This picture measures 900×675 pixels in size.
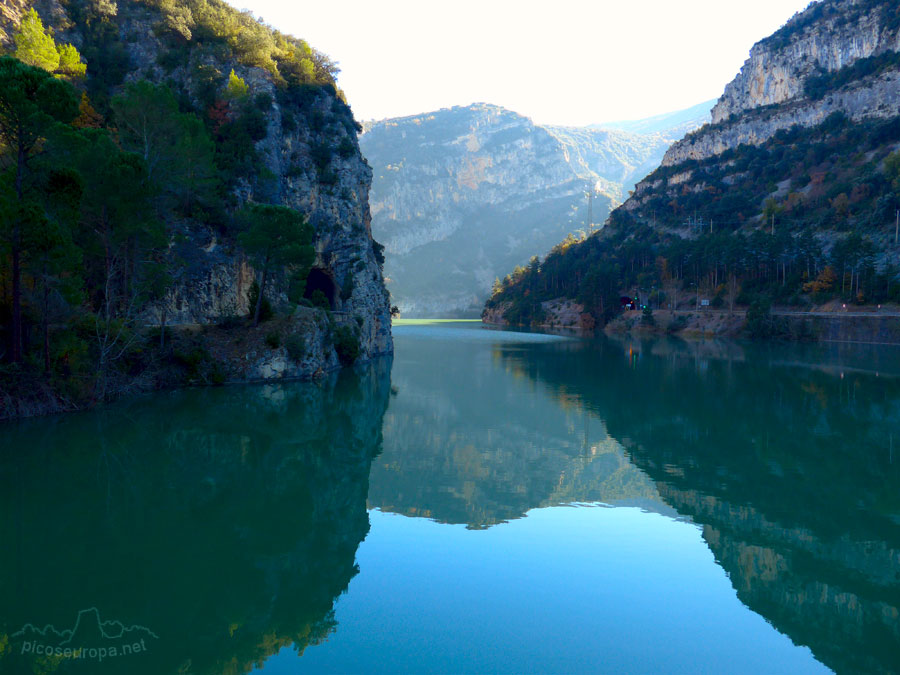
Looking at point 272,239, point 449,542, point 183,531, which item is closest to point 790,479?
point 449,542

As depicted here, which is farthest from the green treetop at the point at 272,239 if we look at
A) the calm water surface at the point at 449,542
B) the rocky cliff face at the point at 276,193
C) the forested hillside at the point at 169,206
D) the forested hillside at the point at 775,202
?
the forested hillside at the point at 775,202

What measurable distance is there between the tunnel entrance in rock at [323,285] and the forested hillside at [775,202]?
181ft

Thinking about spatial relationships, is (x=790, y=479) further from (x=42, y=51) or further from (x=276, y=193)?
(x=42, y=51)

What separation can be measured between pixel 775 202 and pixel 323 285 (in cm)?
8332

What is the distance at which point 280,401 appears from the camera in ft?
94.3

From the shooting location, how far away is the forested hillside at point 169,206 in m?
22.9

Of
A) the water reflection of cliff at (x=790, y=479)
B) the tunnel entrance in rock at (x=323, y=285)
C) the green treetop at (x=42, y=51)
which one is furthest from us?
the tunnel entrance in rock at (x=323, y=285)

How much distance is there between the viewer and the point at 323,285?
183 feet

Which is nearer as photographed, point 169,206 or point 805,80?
point 169,206

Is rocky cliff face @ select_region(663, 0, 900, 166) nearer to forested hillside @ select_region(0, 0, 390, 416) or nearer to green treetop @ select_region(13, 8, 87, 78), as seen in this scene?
forested hillside @ select_region(0, 0, 390, 416)

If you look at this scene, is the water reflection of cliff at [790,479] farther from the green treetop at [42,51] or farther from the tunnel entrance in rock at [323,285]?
the green treetop at [42,51]

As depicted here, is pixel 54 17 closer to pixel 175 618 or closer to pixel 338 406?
pixel 338 406

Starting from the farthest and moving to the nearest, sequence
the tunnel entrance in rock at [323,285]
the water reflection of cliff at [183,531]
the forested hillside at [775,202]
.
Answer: the forested hillside at [775,202], the tunnel entrance in rock at [323,285], the water reflection of cliff at [183,531]

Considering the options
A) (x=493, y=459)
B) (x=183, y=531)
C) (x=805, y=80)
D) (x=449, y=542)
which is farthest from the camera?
(x=805, y=80)
